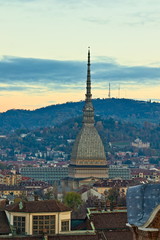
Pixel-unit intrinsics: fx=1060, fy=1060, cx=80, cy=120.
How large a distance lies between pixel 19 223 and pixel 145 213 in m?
25.8

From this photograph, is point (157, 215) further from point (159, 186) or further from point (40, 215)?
point (40, 215)

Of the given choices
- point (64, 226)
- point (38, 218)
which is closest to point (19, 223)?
point (38, 218)


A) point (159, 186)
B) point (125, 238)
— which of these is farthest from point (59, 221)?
point (159, 186)

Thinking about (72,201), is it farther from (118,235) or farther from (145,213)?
(145,213)

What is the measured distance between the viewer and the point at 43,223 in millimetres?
36562

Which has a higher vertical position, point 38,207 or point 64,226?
point 38,207

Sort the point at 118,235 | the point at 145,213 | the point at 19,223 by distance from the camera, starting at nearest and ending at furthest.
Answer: the point at 145,213 < the point at 118,235 < the point at 19,223

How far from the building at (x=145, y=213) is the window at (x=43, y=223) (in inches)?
982

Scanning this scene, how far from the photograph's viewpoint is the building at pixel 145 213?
1088 cm

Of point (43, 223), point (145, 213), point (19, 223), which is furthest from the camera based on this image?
point (43, 223)

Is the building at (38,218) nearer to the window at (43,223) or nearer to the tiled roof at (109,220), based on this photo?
the window at (43,223)

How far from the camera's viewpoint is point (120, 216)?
38.8 m

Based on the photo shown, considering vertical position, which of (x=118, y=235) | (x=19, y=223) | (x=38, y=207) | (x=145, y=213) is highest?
(x=145, y=213)

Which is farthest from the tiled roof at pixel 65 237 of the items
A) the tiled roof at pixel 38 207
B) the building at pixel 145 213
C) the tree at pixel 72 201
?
the tree at pixel 72 201
